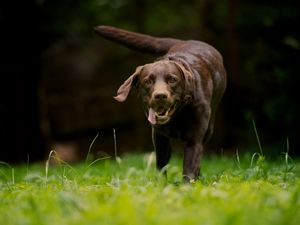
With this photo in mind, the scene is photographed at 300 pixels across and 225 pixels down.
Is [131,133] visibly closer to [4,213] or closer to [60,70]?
[60,70]

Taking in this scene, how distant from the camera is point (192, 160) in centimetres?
620

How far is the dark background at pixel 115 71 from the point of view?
39.1 ft

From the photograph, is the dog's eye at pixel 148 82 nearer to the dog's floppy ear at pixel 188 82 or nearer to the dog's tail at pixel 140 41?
the dog's floppy ear at pixel 188 82

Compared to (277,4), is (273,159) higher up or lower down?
lower down

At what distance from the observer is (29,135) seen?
1560 cm

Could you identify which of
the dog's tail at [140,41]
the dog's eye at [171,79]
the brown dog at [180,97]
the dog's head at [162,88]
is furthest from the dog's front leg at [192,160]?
the dog's tail at [140,41]

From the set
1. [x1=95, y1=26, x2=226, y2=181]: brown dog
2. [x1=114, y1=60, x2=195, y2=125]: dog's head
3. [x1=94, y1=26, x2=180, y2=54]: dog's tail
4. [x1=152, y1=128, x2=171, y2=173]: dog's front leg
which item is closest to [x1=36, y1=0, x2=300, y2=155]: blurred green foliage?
[x1=94, y1=26, x2=180, y2=54]: dog's tail

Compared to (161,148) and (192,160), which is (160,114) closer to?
(192,160)

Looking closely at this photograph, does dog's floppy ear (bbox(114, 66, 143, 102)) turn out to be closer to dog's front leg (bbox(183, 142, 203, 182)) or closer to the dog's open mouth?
the dog's open mouth

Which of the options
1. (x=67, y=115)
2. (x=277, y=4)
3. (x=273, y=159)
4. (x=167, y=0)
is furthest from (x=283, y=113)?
(x=67, y=115)

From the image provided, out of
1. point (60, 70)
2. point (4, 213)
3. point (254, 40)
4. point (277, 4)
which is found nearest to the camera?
point (4, 213)

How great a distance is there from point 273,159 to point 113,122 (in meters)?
7.72

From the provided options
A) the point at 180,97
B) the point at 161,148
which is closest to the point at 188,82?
the point at 180,97

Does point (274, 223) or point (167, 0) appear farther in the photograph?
point (167, 0)
